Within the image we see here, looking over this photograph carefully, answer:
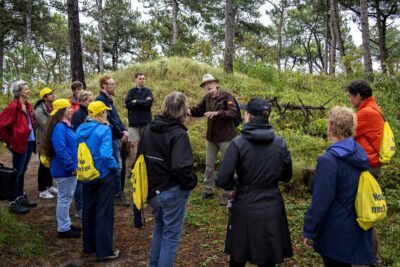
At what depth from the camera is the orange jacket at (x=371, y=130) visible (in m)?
3.92

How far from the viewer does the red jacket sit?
5535 millimetres

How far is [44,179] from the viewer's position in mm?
6801

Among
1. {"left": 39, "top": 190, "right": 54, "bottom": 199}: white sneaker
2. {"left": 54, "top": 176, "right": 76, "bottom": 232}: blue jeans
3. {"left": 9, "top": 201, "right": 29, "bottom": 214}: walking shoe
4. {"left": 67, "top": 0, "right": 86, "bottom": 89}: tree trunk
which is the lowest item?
{"left": 9, "top": 201, "right": 29, "bottom": 214}: walking shoe

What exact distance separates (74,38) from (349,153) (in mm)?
10132

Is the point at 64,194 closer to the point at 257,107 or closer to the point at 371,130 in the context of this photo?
the point at 257,107

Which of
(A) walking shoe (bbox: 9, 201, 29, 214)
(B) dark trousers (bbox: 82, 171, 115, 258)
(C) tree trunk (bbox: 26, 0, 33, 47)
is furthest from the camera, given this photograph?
(C) tree trunk (bbox: 26, 0, 33, 47)

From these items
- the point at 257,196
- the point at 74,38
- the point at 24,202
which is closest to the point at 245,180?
the point at 257,196

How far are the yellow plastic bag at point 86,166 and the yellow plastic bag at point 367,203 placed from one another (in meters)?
2.84

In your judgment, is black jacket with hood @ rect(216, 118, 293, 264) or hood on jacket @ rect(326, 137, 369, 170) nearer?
hood on jacket @ rect(326, 137, 369, 170)

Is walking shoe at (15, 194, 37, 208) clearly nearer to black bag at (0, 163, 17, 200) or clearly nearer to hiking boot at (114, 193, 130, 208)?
hiking boot at (114, 193, 130, 208)

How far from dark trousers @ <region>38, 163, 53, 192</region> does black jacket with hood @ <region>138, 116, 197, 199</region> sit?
12.6 ft

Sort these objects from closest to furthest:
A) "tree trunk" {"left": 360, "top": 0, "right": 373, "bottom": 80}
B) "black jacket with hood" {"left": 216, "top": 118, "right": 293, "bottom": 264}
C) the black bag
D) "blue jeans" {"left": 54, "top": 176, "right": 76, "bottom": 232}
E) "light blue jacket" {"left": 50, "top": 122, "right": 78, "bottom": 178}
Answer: "black jacket with hood" {"left": 216, "top": 118, "right": 293, "bottom": 264}, the black bag, "light blue jacket" {"left": 50, "top": 122, "right": 78, "bottom": 178}, "blue jeans" {"left": 54, "top": 176, "right": 76, "bottom": 232}, "tree trunk" {"left": 360, "top": 0, "right": 373, "bottom": 80}

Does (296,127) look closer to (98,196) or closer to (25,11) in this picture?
(98,196)

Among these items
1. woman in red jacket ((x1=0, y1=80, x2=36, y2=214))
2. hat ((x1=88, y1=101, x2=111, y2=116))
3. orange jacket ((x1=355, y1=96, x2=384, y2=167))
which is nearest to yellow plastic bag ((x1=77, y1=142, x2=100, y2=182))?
hat ((x1=88, y1=101, x2=111, y2=116))
